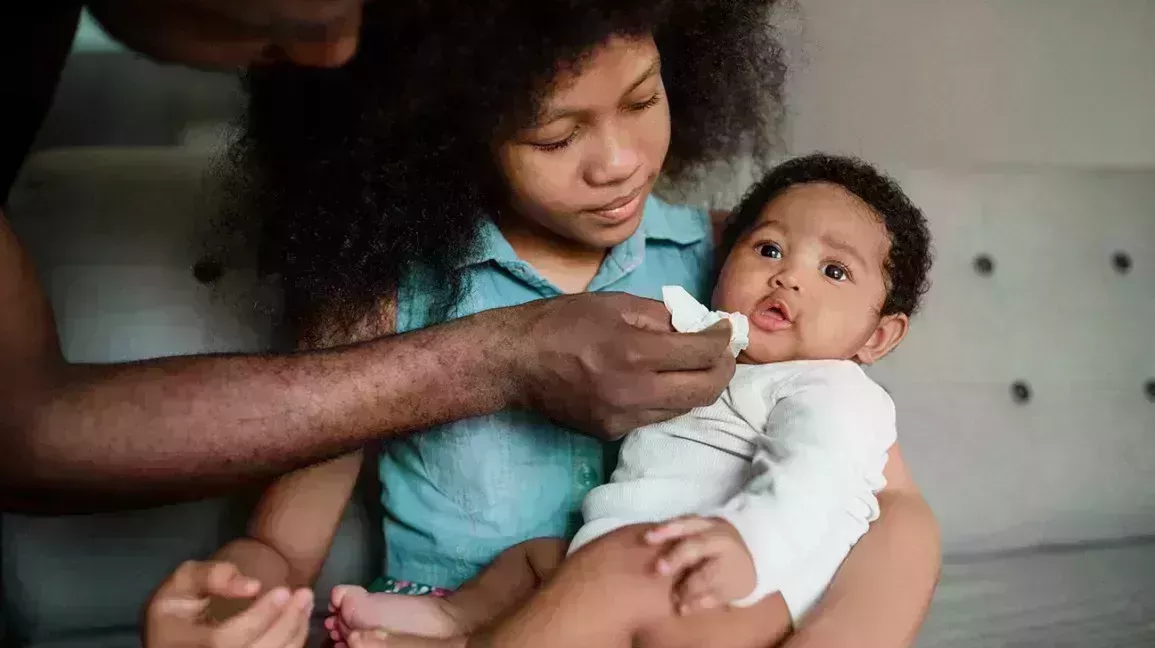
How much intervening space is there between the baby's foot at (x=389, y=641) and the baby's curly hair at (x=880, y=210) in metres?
0.48

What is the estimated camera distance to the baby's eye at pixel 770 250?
0.87 meters

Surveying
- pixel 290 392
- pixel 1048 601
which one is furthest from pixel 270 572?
pixel 1048 601

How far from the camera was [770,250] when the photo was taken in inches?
34.5

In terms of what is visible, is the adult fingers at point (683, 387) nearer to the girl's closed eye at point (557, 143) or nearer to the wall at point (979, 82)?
the girl's closed eye at point (557, 143)

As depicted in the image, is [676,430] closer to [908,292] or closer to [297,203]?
[908,292]

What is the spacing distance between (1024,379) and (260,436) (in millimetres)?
974

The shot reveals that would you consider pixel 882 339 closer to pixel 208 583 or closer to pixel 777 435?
pixel 777 435

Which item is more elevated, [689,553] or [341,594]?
[689,553]

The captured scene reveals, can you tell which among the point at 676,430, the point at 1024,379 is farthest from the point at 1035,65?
the point at 676,430

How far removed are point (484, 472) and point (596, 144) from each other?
33 cm

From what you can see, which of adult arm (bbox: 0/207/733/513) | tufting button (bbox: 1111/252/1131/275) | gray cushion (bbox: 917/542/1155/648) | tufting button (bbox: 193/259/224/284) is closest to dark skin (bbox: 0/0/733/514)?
adult arm (bbox: 0/207/733/513)

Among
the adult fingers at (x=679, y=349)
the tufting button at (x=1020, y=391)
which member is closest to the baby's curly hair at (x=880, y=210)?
the adult fingers at (x=679, y=349)

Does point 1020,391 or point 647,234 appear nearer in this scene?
point 647,234

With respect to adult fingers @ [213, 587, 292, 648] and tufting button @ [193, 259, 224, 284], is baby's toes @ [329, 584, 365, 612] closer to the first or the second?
adult fingers @ [213, 587, 292, 648]
